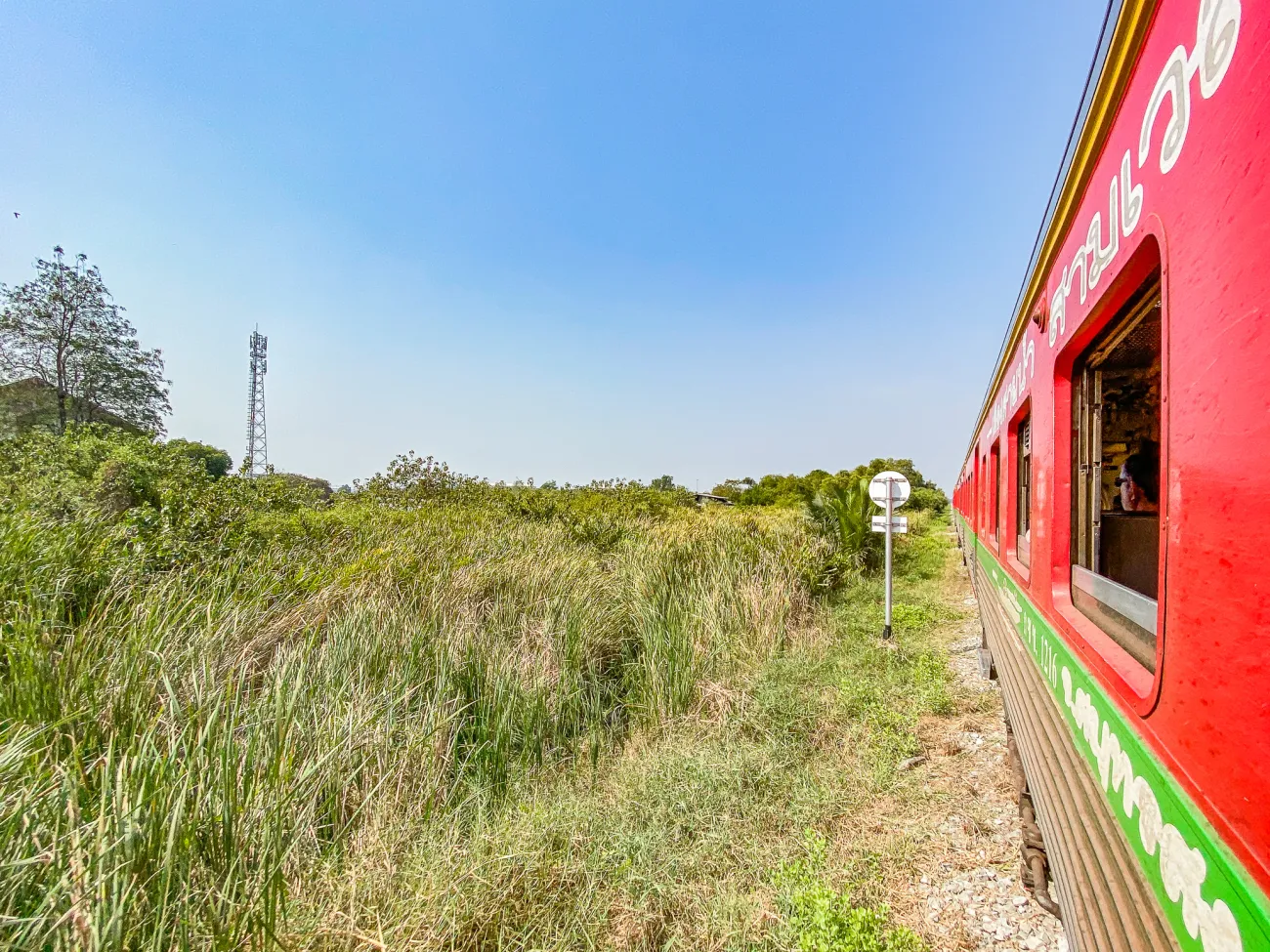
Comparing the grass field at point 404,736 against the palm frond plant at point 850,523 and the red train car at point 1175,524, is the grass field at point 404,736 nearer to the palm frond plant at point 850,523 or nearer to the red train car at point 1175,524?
the red train car at point 1175,524

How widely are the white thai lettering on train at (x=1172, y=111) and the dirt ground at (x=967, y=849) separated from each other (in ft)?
8.77

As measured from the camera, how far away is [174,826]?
1704 mm

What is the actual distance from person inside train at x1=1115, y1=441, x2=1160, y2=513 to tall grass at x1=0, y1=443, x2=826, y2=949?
12.0 ft

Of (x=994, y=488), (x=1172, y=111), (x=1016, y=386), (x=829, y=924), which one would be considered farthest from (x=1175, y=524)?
(x=994, y=488)

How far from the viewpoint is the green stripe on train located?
79 cm

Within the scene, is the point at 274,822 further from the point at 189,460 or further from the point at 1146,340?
the point at 189,460

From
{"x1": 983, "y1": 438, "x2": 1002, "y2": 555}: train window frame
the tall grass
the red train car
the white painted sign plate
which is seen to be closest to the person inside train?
{"x1": 983, "y1": 438, "x2": 1002, "y2": 555}: train window frame

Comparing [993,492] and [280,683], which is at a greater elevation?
[993,492]

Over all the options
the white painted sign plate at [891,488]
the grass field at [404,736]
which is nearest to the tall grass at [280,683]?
the grass field at [404,736]

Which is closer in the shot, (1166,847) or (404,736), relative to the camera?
(1166,847)

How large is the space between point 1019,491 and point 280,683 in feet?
17.7

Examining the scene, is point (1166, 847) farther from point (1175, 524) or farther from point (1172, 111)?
point (1172, 111)

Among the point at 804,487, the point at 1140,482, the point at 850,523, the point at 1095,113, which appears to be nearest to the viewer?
the point at 1095,113

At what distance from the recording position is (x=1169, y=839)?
102cm
